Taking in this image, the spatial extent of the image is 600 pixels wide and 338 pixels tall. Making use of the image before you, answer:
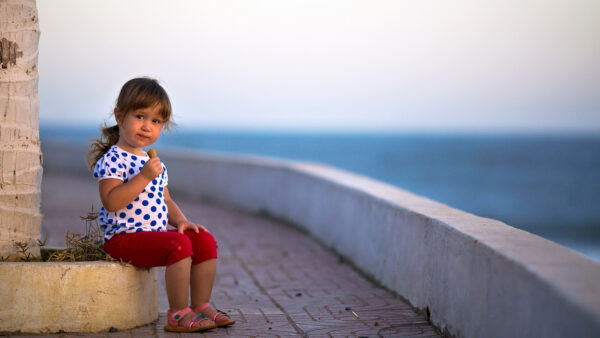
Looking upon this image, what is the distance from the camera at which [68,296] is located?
4.05 m

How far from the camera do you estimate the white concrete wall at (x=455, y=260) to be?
2916 mm

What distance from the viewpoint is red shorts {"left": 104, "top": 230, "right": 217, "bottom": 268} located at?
13.2 feet

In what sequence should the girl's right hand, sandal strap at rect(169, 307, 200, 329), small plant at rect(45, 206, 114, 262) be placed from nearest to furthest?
1. the girl's right hand
2. sandal strap at rect(169, 307, 200, 329)
3. small plant at rect(45, 206, 114, 262)

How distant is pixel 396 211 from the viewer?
542cm

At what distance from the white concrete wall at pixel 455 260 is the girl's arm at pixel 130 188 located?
5.92 ft

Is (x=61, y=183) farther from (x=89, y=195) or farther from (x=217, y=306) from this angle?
(x=217, y=306)

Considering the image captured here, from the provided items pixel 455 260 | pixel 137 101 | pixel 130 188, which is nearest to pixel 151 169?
pixel 130 188

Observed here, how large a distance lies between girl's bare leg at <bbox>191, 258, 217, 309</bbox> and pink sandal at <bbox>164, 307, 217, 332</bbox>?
0.39ft

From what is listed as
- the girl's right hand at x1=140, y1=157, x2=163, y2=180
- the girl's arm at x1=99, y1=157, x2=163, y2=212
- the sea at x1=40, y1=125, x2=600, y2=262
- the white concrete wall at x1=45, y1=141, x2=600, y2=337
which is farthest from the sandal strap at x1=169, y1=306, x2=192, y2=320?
the sea at x1=40, y1=125, x2=600, y2=262

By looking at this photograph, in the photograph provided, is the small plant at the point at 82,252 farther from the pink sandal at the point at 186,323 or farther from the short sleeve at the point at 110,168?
the pink sandal at the point at 186,323

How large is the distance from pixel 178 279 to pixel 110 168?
77 cm

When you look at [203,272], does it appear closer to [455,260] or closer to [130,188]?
[130,188]

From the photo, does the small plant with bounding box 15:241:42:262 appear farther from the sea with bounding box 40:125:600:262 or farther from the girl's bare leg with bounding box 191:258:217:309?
the sea with bounding box 40:125:600:262

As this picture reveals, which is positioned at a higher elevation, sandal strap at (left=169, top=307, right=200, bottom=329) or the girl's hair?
the girl's hair
